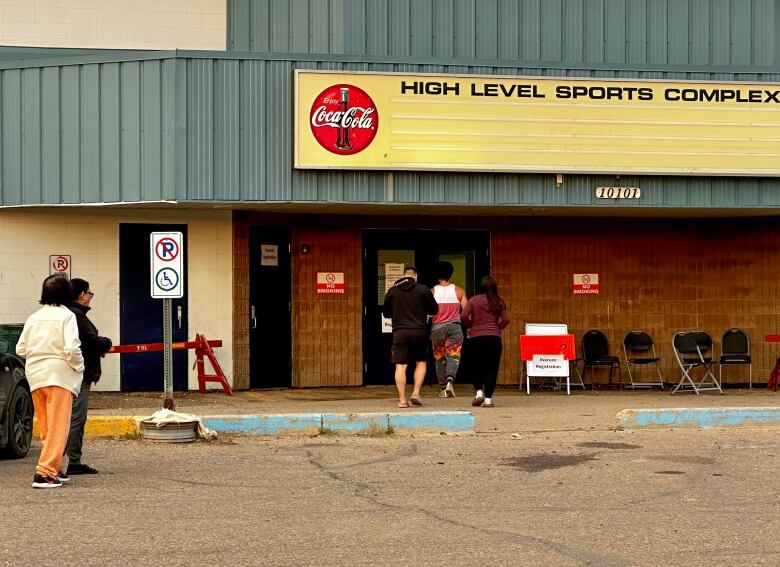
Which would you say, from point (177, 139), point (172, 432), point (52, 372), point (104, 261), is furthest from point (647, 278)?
point (52, 372)

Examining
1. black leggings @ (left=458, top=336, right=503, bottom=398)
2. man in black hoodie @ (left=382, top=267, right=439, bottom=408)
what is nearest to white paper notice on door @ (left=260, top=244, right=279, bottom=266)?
man in black hoodie @ (left=382, top=267, right=439, bottom=408)

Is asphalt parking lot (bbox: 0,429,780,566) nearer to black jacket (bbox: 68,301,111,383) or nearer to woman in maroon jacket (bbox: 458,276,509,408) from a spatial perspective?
black jacket (bbox: 68,301,111,383)

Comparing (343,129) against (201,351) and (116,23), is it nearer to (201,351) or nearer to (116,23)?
(201,351)

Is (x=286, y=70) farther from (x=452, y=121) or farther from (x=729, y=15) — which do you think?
(x=729, y=15)

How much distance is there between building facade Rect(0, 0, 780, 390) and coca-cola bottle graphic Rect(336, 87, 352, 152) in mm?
90

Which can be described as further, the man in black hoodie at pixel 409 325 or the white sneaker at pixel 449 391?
the white sneaker at pixel 449 391

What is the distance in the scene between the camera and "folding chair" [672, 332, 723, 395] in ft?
63.0

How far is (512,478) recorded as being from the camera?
10930mm

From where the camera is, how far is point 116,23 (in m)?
19.2

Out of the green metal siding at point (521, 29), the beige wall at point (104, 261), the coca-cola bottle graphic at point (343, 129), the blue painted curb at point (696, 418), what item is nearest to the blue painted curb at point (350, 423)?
the blue painted curb at point (696, 418)

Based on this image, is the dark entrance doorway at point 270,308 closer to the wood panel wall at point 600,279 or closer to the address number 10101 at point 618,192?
the wood panel wall at point 600,279

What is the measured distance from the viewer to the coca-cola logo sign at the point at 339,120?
17.3m

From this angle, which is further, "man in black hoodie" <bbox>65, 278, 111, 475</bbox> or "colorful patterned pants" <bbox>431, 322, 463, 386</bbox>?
"colorful patterned pants" <bbox>431, 322, 463, 386</bbox>

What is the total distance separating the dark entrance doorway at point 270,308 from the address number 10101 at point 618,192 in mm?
4842
